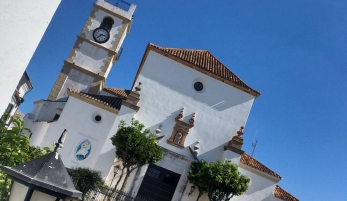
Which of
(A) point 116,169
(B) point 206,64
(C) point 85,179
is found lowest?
(C) point 85,179

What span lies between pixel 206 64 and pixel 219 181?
7419 millimetres

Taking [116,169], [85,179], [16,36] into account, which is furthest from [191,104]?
[16,36]

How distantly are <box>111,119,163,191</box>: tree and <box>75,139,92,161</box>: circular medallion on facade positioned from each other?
1.79 meters

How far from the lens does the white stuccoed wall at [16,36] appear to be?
1.89 m

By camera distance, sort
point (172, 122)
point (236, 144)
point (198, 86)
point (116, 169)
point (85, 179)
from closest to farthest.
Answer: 1. point (85, 179)
2. point (116, 169)
3. point (236, 144)
4. point (172, 122)
5. point (198, 86)

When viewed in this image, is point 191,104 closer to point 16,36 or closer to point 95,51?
point 95,51

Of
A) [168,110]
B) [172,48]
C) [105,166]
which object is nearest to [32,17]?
[105,166]

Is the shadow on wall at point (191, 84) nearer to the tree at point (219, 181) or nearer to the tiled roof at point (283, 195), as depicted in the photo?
the tree at point (219, 181)

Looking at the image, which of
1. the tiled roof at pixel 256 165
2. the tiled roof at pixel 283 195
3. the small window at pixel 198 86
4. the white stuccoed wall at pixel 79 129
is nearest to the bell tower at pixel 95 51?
the white stuccoed wall at pixel 79 129

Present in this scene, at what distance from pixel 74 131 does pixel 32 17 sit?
48.7ft

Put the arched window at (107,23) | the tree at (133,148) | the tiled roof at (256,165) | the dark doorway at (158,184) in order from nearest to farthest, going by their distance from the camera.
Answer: the tree at (133,148), the dark doorway at (158,184), the tiled roof at (256,165), the arched window at (107,23)

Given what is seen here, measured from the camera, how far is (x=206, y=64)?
1881 cm

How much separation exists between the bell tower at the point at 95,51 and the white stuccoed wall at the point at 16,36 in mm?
20251

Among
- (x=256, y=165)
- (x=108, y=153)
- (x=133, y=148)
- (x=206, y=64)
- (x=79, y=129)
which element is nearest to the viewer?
(x=133, y=148)
